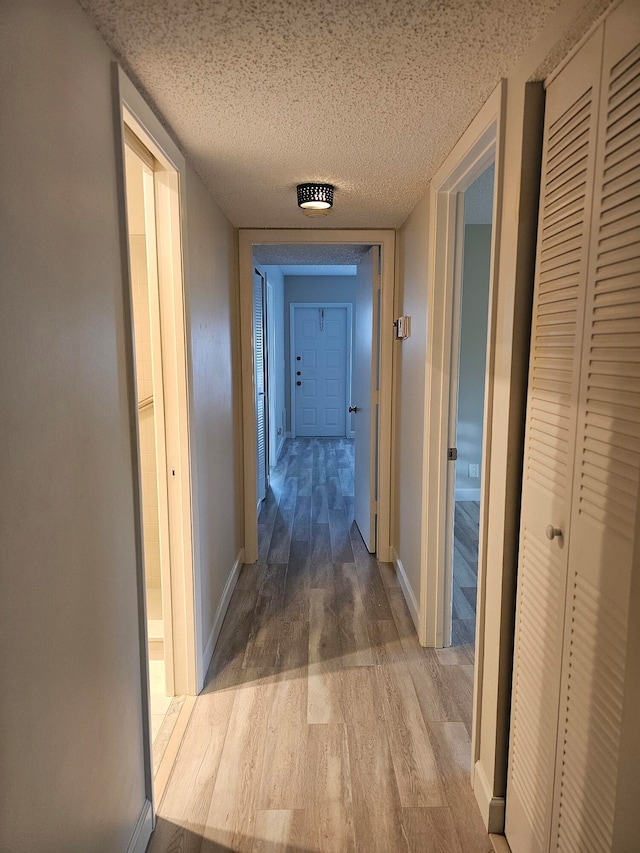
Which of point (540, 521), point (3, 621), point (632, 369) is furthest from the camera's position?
point (540, 521)

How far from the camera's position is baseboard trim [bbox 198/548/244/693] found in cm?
241

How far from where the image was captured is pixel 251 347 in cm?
354

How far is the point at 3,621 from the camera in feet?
2.74

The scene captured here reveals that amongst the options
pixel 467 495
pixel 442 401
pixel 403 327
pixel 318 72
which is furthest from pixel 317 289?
pixel 318 72

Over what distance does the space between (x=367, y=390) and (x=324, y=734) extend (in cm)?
230

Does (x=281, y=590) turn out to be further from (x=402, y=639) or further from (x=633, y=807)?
(x=633, y=807)

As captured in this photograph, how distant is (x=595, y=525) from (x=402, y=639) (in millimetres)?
1831

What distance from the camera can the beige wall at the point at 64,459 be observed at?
0.87 metres

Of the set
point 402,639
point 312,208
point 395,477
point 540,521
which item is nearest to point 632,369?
point 540,521

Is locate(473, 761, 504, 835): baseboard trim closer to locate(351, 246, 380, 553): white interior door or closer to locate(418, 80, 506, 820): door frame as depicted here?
locate(418, 80, 506, 820): door frame

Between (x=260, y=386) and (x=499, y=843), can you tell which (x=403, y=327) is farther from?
(x=499, y=843)

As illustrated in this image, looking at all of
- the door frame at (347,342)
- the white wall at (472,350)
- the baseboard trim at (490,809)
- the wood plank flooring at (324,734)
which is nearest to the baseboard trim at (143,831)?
the wood plank flooring at (324,734)

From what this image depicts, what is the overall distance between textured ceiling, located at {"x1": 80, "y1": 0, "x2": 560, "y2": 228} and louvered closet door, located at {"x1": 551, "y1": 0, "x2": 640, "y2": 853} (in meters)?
0.37

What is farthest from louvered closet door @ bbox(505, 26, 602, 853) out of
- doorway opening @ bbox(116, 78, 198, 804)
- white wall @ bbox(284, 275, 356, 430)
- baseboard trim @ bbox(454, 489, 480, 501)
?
white wall @ bbox(284, 275, 356, 430)
